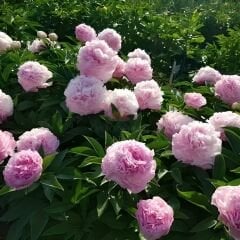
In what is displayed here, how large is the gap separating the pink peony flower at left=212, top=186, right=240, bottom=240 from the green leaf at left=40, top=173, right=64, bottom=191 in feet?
1.73

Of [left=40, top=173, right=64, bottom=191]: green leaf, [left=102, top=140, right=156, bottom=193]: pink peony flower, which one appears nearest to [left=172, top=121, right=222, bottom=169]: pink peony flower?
[left=102, top=140, right=156, bottom=193]: pink peony flower

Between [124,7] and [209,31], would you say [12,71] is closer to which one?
[124,7]

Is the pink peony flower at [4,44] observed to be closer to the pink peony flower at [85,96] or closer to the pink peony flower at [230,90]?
the pink peony flower at [85,96]

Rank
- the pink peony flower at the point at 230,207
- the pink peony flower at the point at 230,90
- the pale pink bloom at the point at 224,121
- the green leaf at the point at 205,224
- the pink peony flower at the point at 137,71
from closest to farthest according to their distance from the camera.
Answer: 1. the pink peony flower at the point at 230,207
2. the green leaf at the point at 205,224
3. the pale pink bloom at the point at 224,121
4. the pink peony flower at the point at 230,90
5. the pink peony flower at the point at 137,71

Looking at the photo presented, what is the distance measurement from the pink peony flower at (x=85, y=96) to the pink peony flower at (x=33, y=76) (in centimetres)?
32

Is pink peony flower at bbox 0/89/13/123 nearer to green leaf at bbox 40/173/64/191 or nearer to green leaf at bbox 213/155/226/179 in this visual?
green leaf at bbox 40/173/64/191

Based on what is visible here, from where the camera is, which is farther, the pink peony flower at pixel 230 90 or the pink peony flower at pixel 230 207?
the pink peony flower at pixel 230 90

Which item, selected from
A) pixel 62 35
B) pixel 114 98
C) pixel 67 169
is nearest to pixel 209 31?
pixel 62 35

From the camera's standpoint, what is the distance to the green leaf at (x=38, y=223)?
1.83 meters

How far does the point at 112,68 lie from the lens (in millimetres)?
2490

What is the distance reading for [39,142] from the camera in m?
2.11

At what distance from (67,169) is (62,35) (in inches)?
116

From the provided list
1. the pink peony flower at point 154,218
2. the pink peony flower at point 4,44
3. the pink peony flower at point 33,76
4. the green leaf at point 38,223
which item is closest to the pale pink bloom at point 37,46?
the pink peony flower at point 4,44

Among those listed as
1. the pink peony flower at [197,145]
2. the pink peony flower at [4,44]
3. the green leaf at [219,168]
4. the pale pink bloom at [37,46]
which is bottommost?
the pale pink bloom at [37,46]
